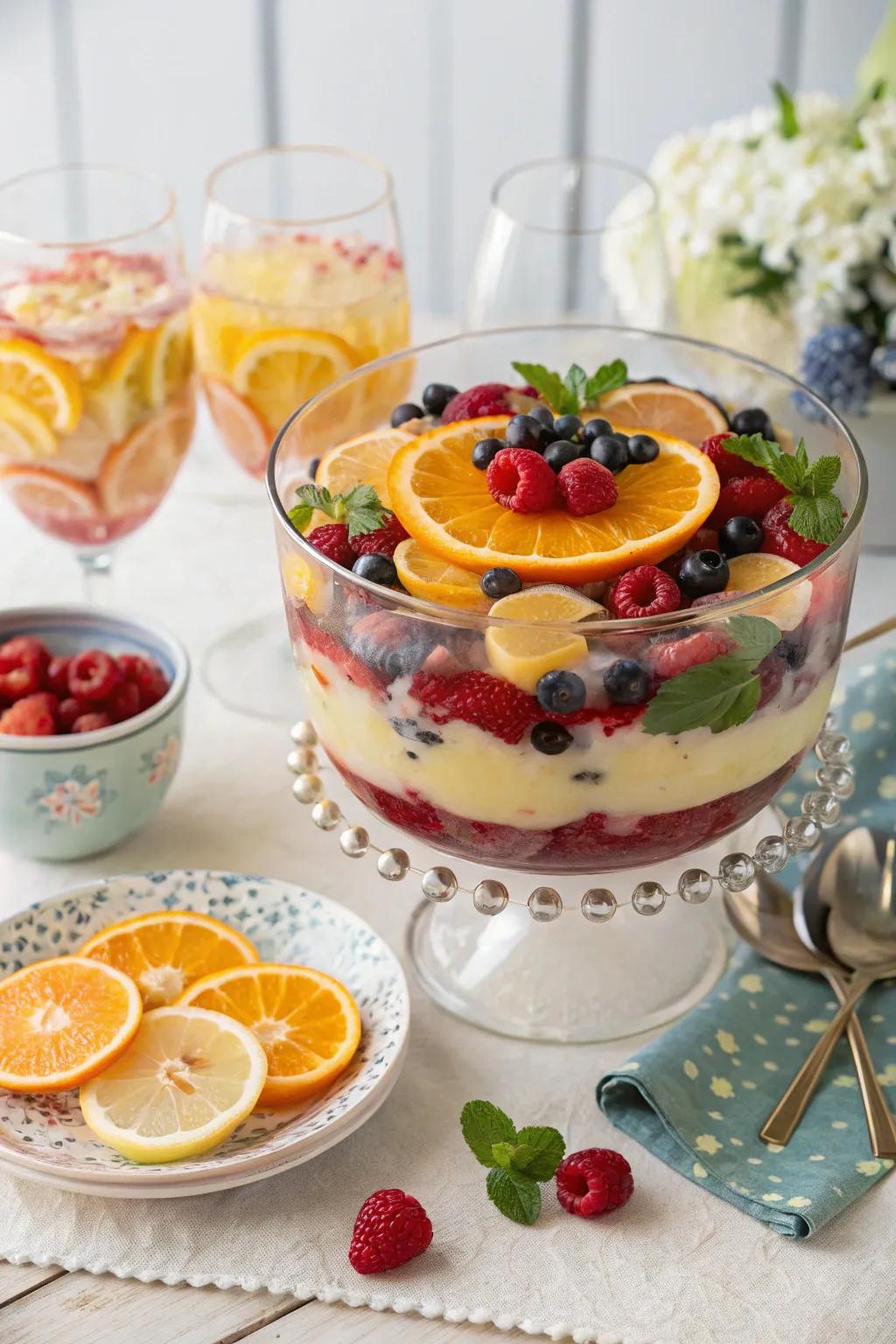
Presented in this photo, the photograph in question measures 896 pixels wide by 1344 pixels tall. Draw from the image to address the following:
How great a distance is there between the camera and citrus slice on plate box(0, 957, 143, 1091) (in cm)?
102

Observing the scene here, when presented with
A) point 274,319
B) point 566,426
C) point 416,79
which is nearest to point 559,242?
point 274,319

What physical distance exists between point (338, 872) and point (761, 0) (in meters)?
2.24

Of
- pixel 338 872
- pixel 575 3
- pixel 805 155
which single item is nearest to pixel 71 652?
pixel 338 872

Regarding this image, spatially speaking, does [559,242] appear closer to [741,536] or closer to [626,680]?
[741,536]

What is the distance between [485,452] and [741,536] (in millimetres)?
194

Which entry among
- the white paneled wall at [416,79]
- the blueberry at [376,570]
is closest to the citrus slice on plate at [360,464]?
the blueberry at [376,570]

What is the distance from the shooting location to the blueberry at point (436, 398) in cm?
122

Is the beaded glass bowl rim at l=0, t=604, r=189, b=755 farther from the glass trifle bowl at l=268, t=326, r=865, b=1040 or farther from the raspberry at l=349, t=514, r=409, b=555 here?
the raspberry at l=349, t=514, r=409, b=555

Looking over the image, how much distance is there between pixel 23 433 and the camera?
4.63 ft

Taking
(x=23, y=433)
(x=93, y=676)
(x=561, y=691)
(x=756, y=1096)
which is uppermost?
(x=561, y=691)

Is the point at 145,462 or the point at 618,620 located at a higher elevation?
the point at 618,620

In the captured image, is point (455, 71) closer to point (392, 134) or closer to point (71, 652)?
point (392, 134)

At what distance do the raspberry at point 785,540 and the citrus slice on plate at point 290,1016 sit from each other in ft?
1.43

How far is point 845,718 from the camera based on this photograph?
4.54ft
